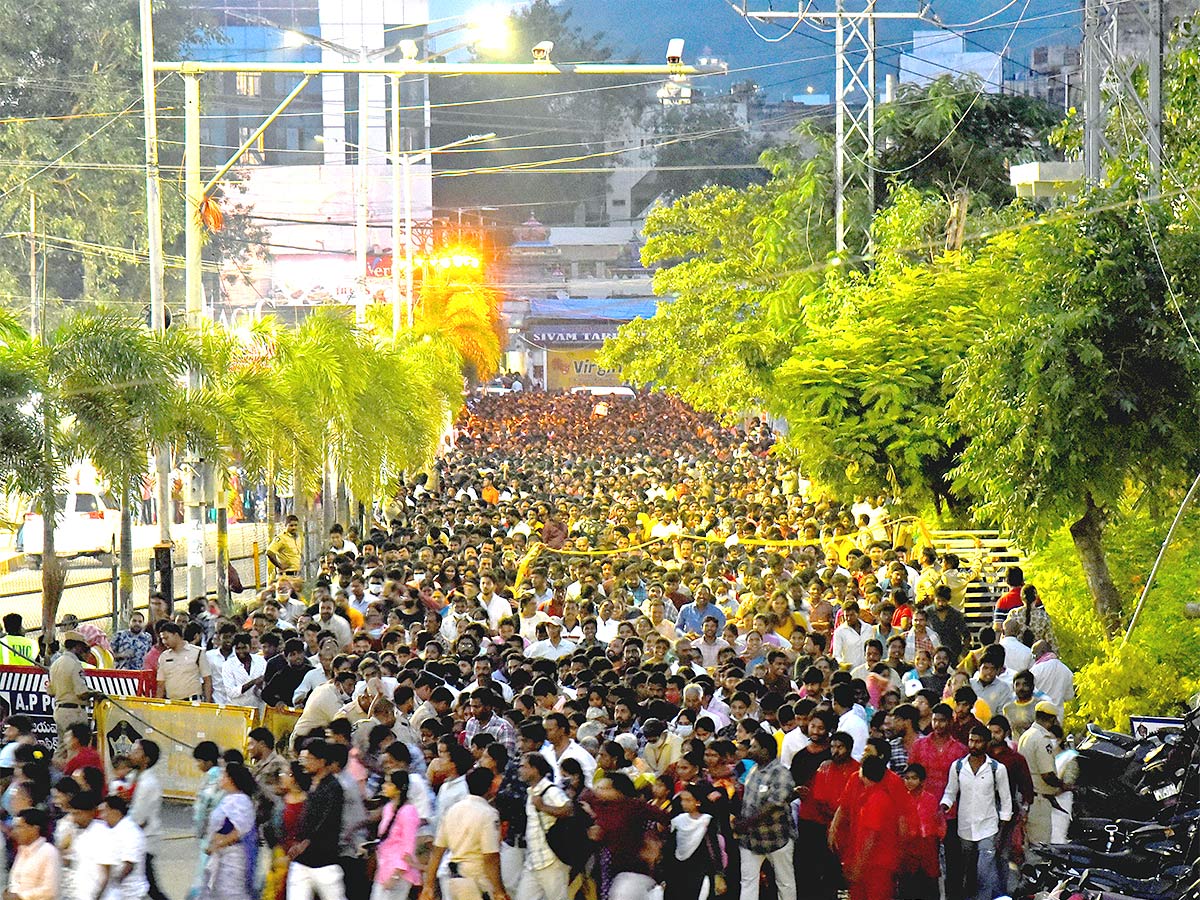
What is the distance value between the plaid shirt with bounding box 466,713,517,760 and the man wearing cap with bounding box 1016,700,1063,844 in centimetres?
319

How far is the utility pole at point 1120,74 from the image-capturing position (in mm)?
15805

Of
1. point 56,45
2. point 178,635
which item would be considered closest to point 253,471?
point 178,635

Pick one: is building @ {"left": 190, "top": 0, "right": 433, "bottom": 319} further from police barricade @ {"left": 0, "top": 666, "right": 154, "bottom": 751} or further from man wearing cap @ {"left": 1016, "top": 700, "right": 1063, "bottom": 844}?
man wearing cap @ {"left": 1016, "top": 700, "right": 1063, "bottom": 844}

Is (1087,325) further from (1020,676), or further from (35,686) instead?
(35,686)

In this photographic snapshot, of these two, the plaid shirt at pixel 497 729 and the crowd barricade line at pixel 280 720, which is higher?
the plaid shirt at pixel 497 729

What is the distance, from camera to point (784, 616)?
17.1 metres

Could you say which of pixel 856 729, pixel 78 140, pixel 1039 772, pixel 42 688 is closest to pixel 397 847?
pixel 856 729

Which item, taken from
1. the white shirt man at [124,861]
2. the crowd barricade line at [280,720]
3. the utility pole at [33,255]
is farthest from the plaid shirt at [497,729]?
the utility pole at [33,255]

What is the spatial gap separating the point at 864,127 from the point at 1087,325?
27083 millimetres

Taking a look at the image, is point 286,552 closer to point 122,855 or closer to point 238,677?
point 238,677

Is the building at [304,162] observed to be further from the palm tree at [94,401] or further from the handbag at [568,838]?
the handbag at [568,838]

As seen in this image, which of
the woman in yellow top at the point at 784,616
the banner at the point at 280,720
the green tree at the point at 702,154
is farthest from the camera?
the green tree at the point at 702,154

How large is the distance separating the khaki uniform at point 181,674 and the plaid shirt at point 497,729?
3.72m

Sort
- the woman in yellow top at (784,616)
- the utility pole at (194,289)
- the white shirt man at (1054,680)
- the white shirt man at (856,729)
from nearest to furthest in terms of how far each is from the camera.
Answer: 1. the white shirt man at (856,729)
2. the white shirt man at (1054,680)
3. the woman in yellow top at (784,616)
4. the utility pole at (194,289)
